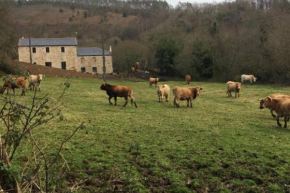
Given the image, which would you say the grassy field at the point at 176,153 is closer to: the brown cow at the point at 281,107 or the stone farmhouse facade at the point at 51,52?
the brown cow at the point at 281,107

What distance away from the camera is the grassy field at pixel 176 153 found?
651 cm

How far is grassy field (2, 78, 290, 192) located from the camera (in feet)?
21.4

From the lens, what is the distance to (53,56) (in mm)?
53594

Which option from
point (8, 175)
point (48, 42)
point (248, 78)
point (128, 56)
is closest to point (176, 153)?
point (8, 175)

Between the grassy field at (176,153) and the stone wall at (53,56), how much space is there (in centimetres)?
4273

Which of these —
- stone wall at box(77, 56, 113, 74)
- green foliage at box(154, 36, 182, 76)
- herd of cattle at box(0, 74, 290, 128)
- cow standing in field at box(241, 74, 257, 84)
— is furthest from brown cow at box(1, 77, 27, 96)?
stone wall at box(77, 56, 113, 74)

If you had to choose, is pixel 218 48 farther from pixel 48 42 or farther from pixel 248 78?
pixel 48 42

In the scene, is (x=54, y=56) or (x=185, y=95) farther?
(x=54, y=56)

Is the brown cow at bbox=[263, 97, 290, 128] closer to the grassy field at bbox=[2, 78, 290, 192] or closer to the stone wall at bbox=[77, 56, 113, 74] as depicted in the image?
the grassy field at bbox=[2, 78, 290, 192]

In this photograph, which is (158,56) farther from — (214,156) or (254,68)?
(214,156)

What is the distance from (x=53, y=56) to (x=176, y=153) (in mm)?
49211

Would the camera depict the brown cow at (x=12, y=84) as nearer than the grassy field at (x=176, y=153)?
Yes

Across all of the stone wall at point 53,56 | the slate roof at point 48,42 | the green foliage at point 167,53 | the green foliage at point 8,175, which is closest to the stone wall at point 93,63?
the stone wall at point 53,56

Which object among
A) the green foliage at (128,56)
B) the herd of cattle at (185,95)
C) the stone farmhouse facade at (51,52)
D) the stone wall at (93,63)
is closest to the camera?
the herd of cattle at (185,95)
